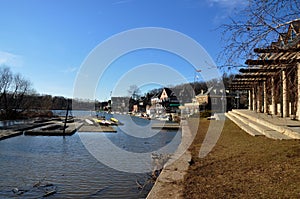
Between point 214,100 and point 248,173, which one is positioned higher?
point 214,100

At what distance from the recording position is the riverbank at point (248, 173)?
4191 mm

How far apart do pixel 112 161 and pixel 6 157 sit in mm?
4486

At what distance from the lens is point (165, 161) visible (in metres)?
7.79

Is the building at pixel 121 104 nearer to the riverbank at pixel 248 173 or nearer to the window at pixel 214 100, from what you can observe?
the window at pixel 214 100

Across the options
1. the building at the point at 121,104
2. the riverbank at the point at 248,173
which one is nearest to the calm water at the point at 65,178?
the riverbank at the point at 248,173

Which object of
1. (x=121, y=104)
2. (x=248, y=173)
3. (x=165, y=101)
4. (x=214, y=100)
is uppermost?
(x=165, y=101)

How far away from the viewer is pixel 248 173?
518 centimetres

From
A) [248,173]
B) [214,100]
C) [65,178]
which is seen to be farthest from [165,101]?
[248,173]

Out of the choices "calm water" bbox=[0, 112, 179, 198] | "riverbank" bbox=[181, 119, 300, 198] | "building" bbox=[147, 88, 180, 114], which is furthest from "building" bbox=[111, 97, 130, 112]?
"riverbank" bbox=[181, 119, 300, 198]

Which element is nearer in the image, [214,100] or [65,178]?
[65,178]

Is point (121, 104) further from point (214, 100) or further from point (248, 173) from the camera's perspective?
point (248, 173)

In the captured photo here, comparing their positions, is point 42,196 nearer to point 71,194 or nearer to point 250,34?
point 71,194

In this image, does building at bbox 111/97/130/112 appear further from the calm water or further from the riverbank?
the riverbank

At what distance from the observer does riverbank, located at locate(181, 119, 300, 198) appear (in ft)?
13.8
